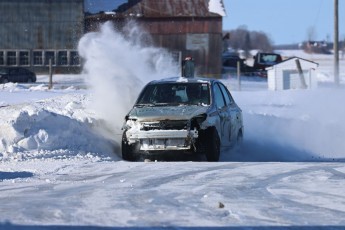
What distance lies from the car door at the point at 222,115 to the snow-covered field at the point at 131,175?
0.71 metres

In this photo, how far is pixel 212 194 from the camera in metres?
8.38

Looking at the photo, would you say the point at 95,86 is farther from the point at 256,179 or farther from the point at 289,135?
the point at 256,179

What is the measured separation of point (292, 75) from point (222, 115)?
26.3 metres

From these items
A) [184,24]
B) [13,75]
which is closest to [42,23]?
[13,75]

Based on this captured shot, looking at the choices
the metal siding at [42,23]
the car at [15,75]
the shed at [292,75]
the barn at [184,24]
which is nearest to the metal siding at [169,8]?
the barn at [184,24]

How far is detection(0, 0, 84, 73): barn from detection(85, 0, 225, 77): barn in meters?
1.51

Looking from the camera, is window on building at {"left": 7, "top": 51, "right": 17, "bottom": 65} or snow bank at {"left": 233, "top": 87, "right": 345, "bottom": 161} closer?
snow bank at {"left": 233, "top": 87, "right": 345, "bottom": 161}

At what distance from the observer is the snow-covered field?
23.6 feet

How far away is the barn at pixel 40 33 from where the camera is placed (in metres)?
53.6

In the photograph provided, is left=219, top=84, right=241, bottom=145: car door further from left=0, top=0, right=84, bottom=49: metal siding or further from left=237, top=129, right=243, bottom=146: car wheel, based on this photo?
left=0, top=0, right=84, bottom=49: metal siding

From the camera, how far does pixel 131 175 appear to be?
10117mm

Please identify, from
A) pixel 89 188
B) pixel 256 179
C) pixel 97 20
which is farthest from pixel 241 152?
pixel 97 20

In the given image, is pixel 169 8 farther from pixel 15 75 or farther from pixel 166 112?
pixel 166 112

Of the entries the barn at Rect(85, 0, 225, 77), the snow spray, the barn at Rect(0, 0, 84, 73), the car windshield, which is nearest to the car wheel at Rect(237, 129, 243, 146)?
the car windshield
